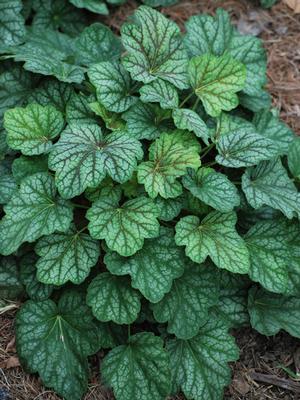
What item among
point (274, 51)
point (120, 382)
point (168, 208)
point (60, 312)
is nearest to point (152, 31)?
point (168, 208)

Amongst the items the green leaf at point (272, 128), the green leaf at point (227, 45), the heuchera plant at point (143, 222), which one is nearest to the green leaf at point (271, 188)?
the heuchera plant at point (143, 222)

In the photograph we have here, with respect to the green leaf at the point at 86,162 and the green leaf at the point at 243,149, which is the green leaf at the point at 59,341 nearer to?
the green leaf at the point at 86,162

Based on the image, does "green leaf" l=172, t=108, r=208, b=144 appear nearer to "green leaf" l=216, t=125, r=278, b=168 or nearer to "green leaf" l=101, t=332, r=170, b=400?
"green leaf" l=216, t=125, r=278, b=168

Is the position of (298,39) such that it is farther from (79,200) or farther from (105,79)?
(79,200)

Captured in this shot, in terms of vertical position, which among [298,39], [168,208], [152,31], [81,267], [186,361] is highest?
[152,31]

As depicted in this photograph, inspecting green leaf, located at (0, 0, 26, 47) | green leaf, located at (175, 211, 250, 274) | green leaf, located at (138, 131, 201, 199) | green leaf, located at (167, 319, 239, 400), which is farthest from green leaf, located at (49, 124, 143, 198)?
green leaf, located at (0, 0, 26, 47)

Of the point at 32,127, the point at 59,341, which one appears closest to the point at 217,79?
the point at 32,127
